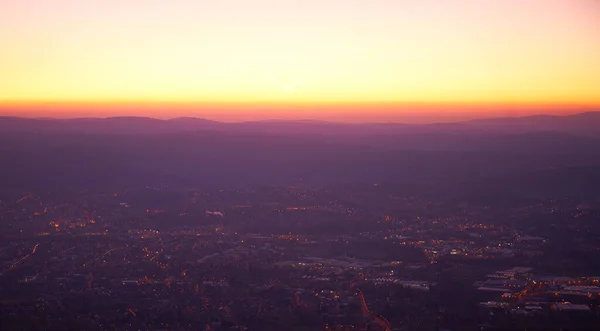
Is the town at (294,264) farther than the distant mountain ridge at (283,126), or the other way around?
the distant mountain ridge at (283,126)

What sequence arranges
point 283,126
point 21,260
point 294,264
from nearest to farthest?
point 294,264, point 21,260, point 283,126

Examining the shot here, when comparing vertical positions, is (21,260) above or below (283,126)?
below

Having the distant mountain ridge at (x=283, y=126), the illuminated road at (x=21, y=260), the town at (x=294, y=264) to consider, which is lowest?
the illuminated road at (x=21, y=260)

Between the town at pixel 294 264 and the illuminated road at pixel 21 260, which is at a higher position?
the town at pixel 294 264

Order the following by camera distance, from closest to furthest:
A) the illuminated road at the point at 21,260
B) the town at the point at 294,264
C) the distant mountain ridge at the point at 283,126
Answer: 1. the town at the point at 294,264
2. the illuminated road at the point at 21,260
3. the distant mountain ridge at the point at 283,126

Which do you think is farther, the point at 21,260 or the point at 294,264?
the point at 21,260

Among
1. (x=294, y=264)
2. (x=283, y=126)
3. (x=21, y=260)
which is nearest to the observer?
(x=294, y=264)

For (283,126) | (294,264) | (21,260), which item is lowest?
(21,260)

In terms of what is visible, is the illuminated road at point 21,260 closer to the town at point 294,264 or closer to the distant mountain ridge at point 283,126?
the town at point 294,264

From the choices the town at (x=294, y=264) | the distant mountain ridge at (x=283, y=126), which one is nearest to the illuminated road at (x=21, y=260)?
the town at (x=294, y=264)

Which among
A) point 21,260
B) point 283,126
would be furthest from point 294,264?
point 283,126

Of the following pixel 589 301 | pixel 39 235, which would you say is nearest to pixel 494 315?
pixel 589 301

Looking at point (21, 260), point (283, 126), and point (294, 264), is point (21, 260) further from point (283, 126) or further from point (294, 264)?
point (283, 126)

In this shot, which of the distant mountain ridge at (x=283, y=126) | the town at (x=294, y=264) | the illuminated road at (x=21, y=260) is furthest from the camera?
the distant mountain ridge at (x=283, y=126)
